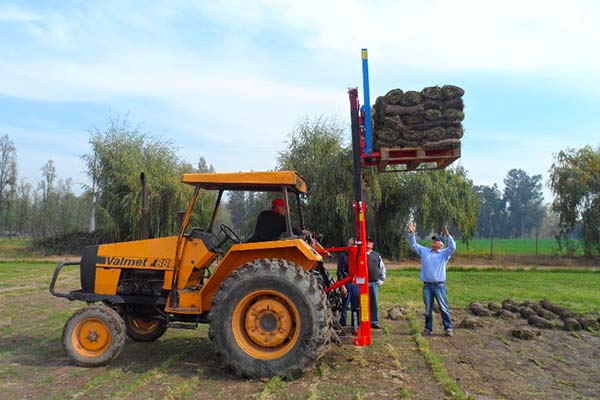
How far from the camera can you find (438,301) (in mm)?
8227

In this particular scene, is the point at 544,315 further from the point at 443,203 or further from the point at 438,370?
the point at 443,203

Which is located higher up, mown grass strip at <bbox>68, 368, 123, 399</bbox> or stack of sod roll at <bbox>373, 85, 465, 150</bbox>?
stack of sod roll at <bbox>373, 85, 465, 150</bbox>

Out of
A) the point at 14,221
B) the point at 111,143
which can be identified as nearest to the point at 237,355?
the point at 111,143

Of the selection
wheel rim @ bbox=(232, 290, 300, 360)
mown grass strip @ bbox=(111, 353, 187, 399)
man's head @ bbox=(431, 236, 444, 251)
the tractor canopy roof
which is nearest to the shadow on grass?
mown grass strip @ bbox=(111, 353, 187, 399)

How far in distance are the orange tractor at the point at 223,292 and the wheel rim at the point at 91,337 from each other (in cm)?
1

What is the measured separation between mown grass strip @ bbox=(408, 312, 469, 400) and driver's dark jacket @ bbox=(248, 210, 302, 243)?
8.06ft

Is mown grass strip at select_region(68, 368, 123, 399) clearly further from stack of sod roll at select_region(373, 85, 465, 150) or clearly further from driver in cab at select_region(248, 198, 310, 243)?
stack of sod roll at select_region(373, 85, 465, 150)

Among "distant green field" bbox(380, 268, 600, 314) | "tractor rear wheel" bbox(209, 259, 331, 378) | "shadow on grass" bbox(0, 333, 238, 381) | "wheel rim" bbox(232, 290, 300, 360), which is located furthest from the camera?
"distant green field" bbox(380, 268, 600, 314)

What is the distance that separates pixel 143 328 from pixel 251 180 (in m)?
3.08

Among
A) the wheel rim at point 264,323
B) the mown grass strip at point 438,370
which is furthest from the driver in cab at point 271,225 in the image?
the mown grass strip at point 438,370

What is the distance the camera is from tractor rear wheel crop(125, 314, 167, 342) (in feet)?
24.2

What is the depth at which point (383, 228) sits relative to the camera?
25875mm

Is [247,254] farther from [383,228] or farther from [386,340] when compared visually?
[383,228]

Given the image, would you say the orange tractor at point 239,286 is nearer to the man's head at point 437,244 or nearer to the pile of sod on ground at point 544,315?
the man's head at point 437,244
